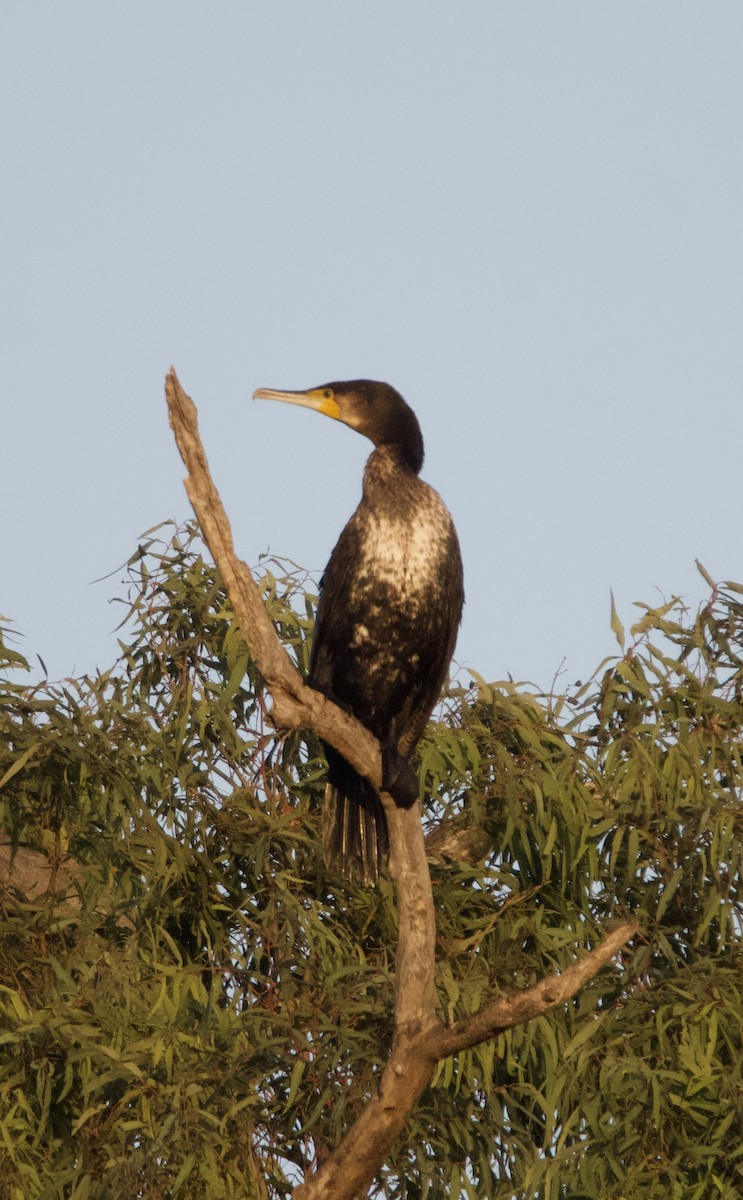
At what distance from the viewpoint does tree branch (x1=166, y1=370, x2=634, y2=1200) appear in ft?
12.8

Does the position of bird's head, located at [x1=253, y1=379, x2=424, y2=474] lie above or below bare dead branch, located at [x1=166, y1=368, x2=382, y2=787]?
above

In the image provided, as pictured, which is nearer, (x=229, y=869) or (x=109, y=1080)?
(x=109, y=1080)

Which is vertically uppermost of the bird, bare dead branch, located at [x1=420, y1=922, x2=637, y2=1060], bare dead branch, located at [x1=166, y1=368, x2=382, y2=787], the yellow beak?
the yellow beak

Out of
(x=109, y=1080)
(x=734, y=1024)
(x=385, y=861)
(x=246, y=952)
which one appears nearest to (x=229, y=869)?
(x=246, y=952)

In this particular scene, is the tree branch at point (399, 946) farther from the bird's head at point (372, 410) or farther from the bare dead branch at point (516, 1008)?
the bird's head at point (372, 410)

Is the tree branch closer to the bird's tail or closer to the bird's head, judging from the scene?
the bird's tail

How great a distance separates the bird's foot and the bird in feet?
1.90

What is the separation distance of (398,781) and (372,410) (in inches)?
63.6

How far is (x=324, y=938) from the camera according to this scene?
5625mm

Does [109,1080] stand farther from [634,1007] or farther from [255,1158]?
[634,1007]

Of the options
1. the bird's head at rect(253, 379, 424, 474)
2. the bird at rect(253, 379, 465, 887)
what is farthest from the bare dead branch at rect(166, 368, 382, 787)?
the bird's head at rect(253, 379, 424, 474)

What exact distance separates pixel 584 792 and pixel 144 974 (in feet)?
5.47

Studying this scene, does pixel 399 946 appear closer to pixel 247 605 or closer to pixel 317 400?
pixel 247 605

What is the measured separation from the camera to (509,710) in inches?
239
